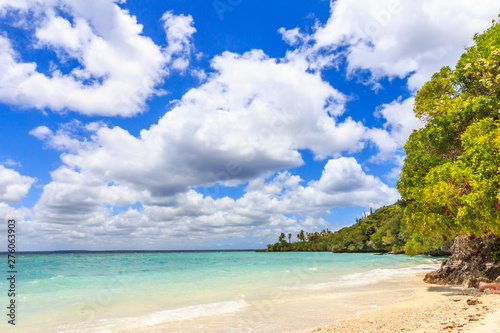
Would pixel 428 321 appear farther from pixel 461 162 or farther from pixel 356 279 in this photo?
pixel 356 279

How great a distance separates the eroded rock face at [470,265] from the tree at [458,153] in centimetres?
333

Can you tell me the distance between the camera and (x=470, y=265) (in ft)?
58.2

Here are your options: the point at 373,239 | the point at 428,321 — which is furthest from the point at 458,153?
the point at 373,239

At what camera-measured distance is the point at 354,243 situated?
14762 cm

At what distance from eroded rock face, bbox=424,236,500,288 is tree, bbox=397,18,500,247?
131 inches

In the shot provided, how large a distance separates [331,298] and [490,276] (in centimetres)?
906

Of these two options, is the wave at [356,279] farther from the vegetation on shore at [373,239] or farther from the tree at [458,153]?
the vegetation on shore at [373,239]

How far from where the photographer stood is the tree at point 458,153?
1055cm

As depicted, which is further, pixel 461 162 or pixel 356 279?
pixel 356 279

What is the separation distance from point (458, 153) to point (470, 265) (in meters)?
7.61

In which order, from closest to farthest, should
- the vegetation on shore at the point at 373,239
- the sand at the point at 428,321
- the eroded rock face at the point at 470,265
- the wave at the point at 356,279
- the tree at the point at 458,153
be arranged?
the sand at the point at 428,321 < the tree at the point at 458,153 < the eroded rock face at the point at 470,265 < the wave at the point at 356,279 < the vegetation on shore at the point at 373,239

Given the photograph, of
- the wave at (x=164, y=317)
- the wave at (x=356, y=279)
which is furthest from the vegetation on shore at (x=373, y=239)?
the wave at (x=164, y=317)

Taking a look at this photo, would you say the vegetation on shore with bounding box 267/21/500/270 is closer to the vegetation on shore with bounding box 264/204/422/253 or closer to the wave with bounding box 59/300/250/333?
the wave with bounding box 59/300/250/333

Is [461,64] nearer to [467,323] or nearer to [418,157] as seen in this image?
[418,157]
